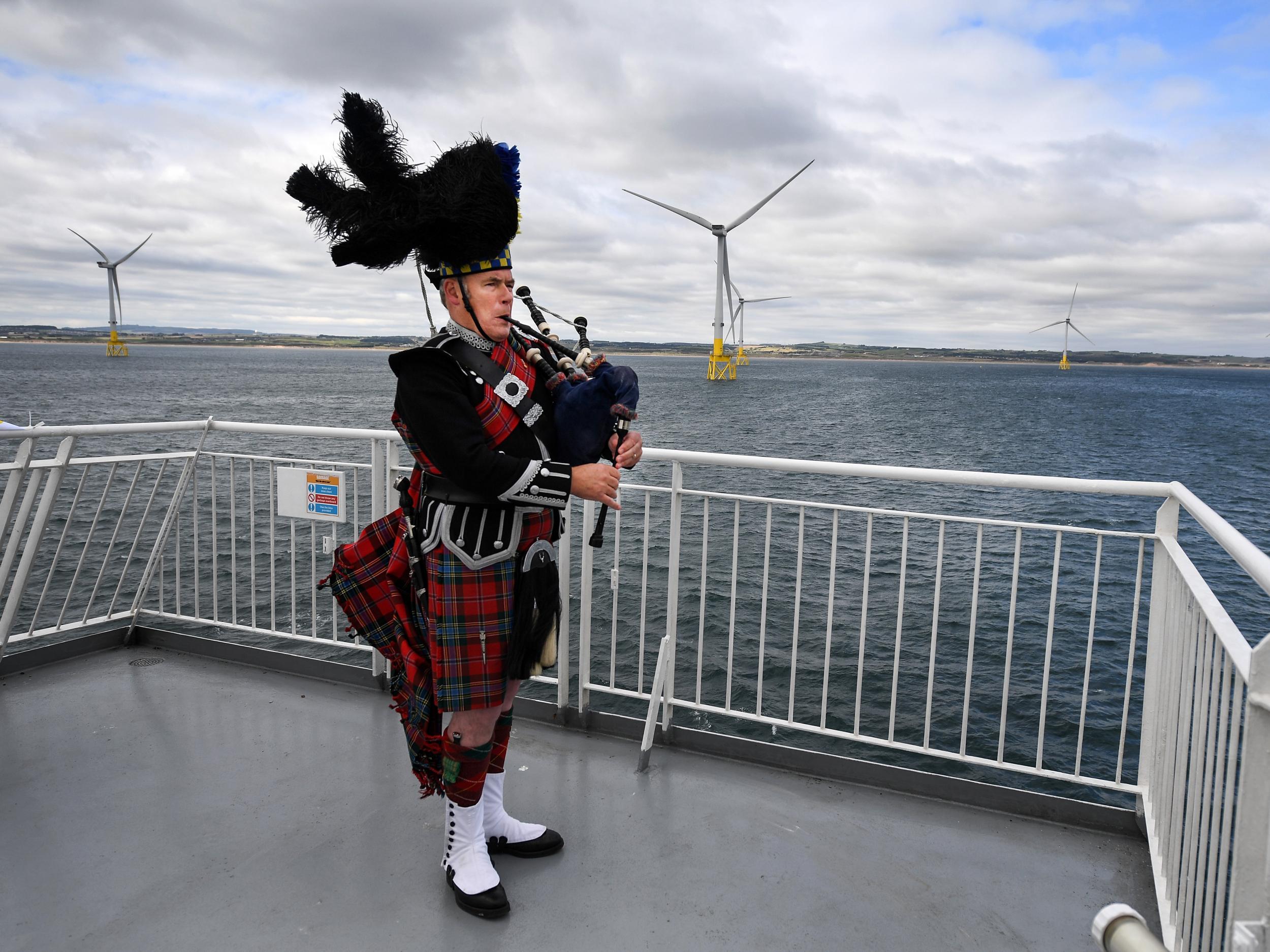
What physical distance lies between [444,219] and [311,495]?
1.99 metres

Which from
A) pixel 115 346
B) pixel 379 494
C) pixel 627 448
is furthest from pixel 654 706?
pixel 115 346

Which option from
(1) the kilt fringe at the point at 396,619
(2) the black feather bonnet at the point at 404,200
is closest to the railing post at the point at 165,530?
(1) the kilt fringe at the point at 396,619

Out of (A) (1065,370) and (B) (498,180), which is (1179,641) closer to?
(B) (498,180)

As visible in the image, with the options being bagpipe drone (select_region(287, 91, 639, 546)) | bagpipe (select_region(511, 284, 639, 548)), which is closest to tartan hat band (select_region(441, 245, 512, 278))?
bagpipe drone (select_region(287, 91, 639, 546))

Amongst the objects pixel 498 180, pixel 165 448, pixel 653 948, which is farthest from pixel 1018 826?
pixel 165 448

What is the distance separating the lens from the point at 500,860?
2295 millimetres

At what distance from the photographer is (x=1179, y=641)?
80.2 inches

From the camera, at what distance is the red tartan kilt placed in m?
1.98

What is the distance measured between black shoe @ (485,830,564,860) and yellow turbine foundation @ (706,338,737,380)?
78.4m

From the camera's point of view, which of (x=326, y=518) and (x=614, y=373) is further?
(x=326, y=518)

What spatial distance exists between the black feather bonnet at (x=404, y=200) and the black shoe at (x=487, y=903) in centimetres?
150

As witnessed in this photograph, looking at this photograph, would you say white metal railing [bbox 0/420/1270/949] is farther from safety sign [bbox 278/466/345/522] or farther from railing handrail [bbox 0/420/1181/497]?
safety sign [bbox 278/466/345/522]

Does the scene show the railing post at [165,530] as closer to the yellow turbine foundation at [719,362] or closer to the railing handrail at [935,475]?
the railing handrail at [935,475]

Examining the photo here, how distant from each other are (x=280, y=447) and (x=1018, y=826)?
1200 inches
